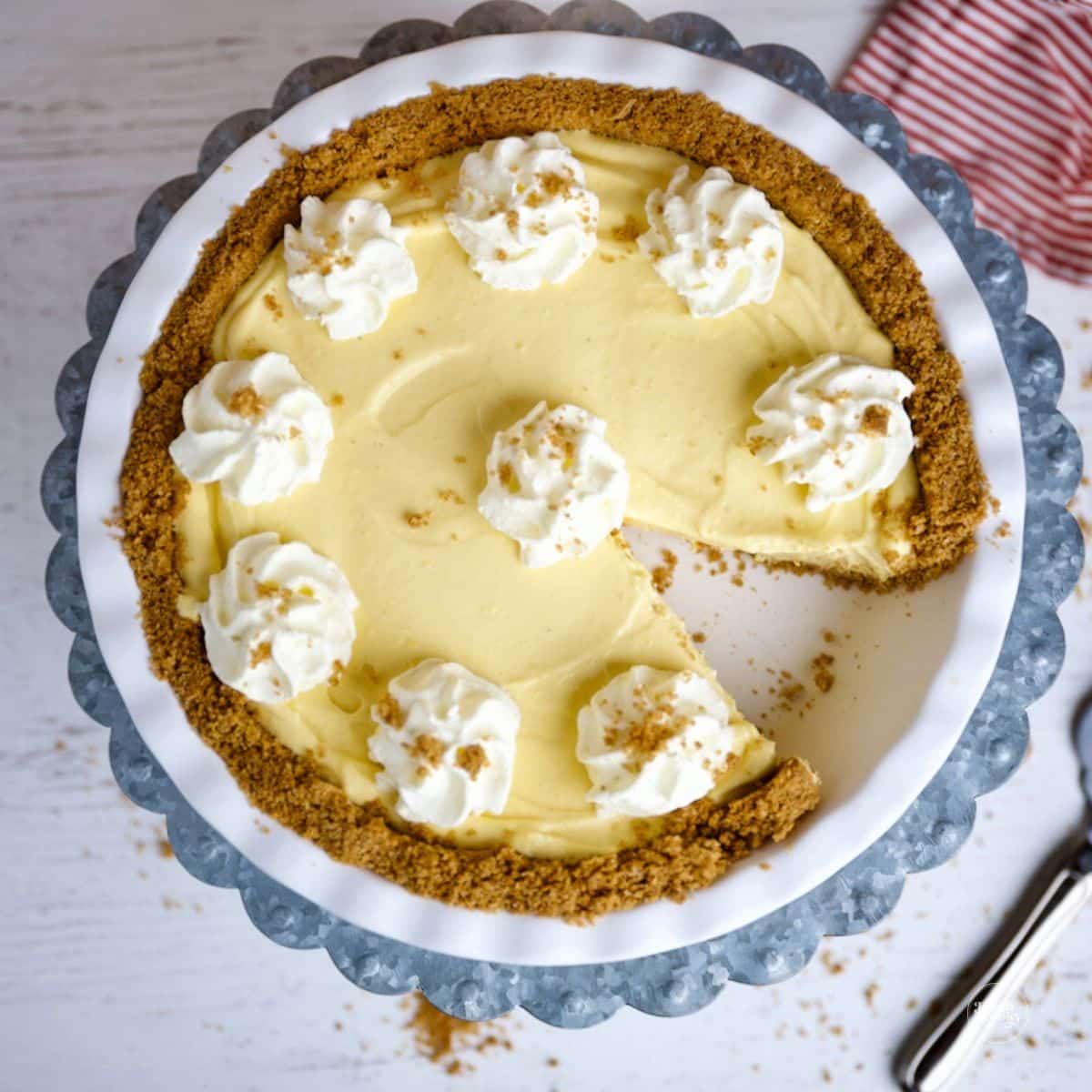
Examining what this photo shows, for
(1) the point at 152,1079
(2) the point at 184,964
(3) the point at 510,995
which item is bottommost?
(1) the point at 152,1079

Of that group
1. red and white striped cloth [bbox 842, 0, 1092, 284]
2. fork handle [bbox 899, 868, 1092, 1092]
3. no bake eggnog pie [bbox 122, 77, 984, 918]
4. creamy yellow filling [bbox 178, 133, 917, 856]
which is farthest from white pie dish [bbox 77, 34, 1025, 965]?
fork handle [bbox 899, 868, 1092, 1092]

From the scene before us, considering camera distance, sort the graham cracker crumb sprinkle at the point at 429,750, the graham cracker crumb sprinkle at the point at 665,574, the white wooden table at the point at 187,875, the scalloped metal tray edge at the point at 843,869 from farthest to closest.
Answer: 1. the white wooden table at the point at 187,875
2. the graham cracker crumb sprinkle at the point at 665,574
3. the scalloped metal tray edge at the point at 843,869
4. the graham cracker crumb sprinkle at the point at 429,750

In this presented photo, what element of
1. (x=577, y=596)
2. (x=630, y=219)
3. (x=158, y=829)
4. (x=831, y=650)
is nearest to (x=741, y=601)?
(x=831, y=650)

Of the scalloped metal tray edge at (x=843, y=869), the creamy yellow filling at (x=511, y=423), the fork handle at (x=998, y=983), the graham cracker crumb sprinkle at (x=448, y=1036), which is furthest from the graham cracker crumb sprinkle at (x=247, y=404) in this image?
the fork handle at (x=998, y=983)

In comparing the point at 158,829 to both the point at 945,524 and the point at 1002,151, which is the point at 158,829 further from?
the point at 1002,151

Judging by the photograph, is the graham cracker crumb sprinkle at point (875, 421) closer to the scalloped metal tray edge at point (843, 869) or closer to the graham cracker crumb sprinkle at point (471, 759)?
the scalloped metal tray edge at point (843, 869)

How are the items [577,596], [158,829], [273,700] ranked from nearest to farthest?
1. [273,700]
2. [577,596]
3. [158,829]

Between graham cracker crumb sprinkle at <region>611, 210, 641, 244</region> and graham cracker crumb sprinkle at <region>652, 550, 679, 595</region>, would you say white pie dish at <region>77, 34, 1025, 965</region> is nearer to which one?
graham cracker crumb sprinkle at <region>611, 210, 641, 244</region>

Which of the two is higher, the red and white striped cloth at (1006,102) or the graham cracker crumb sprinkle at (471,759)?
the red and white striped cloth at (1006,102)

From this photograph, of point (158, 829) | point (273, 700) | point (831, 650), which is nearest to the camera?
point (273, 700)
